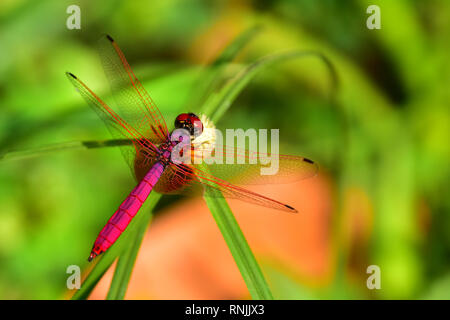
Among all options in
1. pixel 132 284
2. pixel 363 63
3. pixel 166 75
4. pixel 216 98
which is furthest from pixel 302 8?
pixel 132 284

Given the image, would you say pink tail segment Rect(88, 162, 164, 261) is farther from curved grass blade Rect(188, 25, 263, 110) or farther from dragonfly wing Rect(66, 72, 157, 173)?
curved grass blade Rect(188, 25, 263, 110)

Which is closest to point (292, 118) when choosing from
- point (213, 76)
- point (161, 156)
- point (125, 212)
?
point (213, 76)

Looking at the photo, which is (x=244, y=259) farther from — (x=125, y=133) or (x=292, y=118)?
(x=292, y=118)

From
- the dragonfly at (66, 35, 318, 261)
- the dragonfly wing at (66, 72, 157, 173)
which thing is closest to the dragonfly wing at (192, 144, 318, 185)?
the dragonfly at (66, 35, 318, 261)

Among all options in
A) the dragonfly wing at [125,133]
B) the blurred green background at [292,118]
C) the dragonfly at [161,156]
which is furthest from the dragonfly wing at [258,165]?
the blurred green background at [292,118]

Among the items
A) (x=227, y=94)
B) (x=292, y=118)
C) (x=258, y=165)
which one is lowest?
(x=258, y=165)

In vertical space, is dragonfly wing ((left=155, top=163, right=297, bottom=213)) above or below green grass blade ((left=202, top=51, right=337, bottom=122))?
below

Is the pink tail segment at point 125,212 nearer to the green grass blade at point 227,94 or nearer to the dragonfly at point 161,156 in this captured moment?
the dragonfly at point 161,156

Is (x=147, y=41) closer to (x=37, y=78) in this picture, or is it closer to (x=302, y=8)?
(x=37, y=78)
